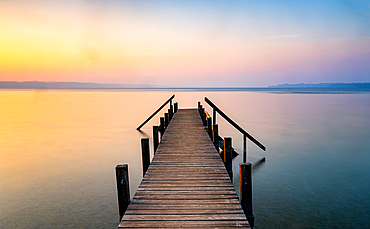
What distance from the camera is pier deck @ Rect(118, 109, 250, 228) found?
12.9 feet

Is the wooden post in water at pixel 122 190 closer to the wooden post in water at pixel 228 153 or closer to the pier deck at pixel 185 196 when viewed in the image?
the pier deck at pixel 185 196

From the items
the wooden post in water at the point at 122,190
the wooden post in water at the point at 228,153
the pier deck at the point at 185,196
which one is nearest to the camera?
the pier deck at the point at 185,196

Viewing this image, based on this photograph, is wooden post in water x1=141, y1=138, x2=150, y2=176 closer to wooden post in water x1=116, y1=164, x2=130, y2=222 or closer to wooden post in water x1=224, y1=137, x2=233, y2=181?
wooden post in water x1=116, y1=164, x2=130, y2=222

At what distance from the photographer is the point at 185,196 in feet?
15.6

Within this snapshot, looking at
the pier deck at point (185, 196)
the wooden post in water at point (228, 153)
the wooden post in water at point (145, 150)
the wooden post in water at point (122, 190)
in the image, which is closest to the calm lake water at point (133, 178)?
the wooden post in water at point (228, 153)

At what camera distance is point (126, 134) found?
802 inches

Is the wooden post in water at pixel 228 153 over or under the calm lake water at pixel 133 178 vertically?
over

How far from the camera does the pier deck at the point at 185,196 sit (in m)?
3.94

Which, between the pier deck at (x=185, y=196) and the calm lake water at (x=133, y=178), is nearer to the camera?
the pier deck at (x=185, y=196)

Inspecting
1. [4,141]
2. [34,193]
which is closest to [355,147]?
[34,193]

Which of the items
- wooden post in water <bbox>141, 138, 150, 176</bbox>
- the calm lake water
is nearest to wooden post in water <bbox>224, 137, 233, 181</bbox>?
the calm lake water

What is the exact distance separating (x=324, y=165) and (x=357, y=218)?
5.51m

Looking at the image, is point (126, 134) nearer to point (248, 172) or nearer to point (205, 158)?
point (205, 158)

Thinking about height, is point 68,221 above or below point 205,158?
below
